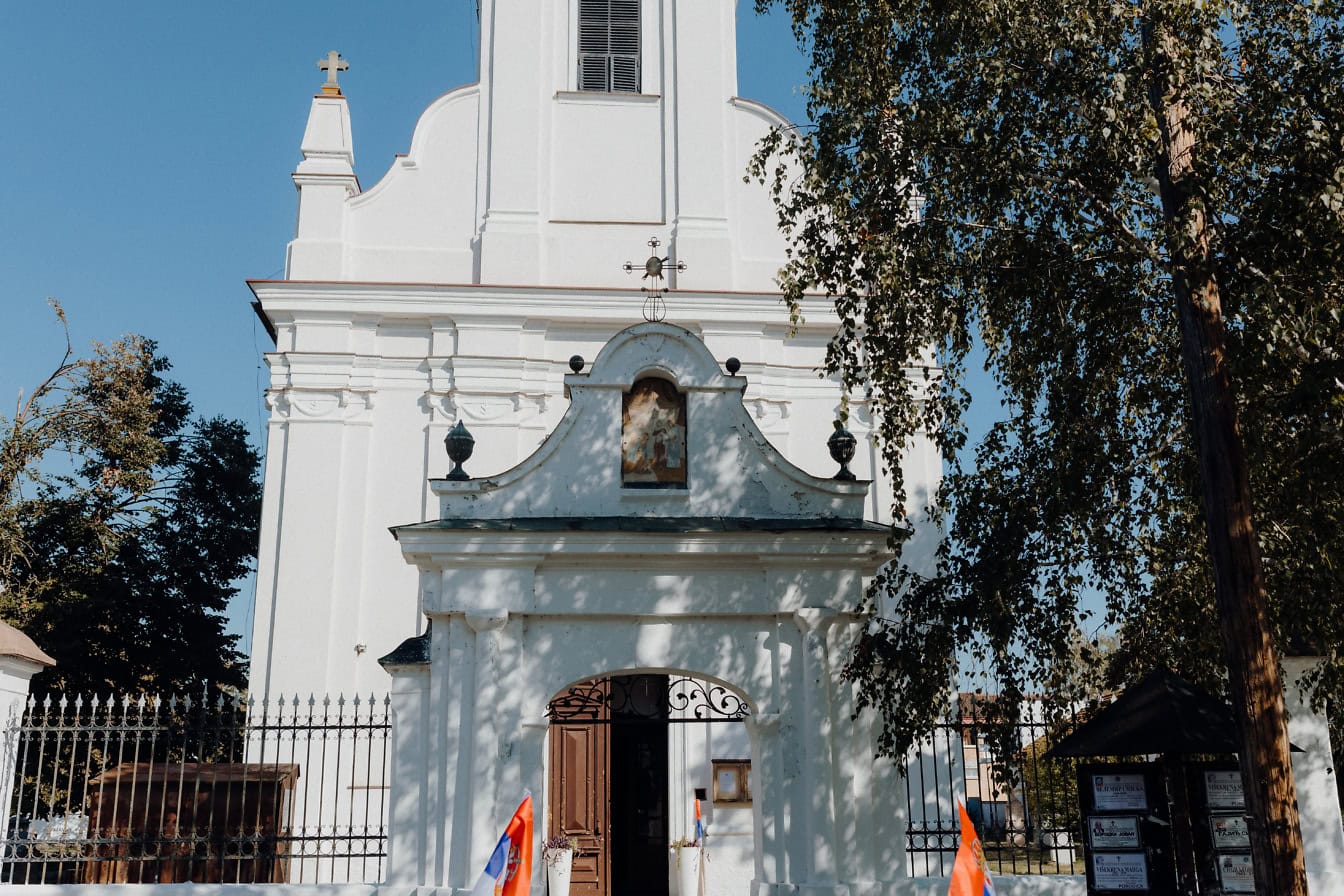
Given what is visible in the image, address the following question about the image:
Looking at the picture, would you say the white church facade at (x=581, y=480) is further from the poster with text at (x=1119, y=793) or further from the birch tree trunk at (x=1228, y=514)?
the birch tree trunk at (x=1228, y=514)

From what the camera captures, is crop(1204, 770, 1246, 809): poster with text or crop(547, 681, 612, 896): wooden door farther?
crop(547, 681, 612, 896): wooden door

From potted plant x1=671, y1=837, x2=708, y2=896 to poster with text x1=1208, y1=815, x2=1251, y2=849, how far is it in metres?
6.36

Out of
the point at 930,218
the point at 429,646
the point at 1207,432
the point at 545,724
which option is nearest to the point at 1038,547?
the point at 1207,432

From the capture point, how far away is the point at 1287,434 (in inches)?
341

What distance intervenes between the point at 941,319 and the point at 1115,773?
3.36 m

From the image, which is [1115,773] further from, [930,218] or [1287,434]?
[930,218]

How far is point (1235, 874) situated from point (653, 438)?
16.6 ft

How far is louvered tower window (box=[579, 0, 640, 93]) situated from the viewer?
1839cm

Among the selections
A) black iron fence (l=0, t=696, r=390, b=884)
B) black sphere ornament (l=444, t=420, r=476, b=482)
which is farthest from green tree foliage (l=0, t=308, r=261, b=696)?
black sphere ornament (l=444, t=420, r=476, b=482)

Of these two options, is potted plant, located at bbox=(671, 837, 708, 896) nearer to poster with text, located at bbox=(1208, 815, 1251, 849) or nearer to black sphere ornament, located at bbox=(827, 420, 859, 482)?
black sphere ornament, located at bbox=(827, 420, 859, 482)

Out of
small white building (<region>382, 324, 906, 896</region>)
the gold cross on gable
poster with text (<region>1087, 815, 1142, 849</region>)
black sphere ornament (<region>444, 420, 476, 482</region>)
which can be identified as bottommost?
poster with text (<region>1087, 815, 1142, 849</region>)

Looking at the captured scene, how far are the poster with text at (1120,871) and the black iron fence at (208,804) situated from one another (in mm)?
5327

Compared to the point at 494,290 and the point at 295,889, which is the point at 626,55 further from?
the point at 295,889

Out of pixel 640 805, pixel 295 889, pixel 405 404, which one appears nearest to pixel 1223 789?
pixel 295 889
